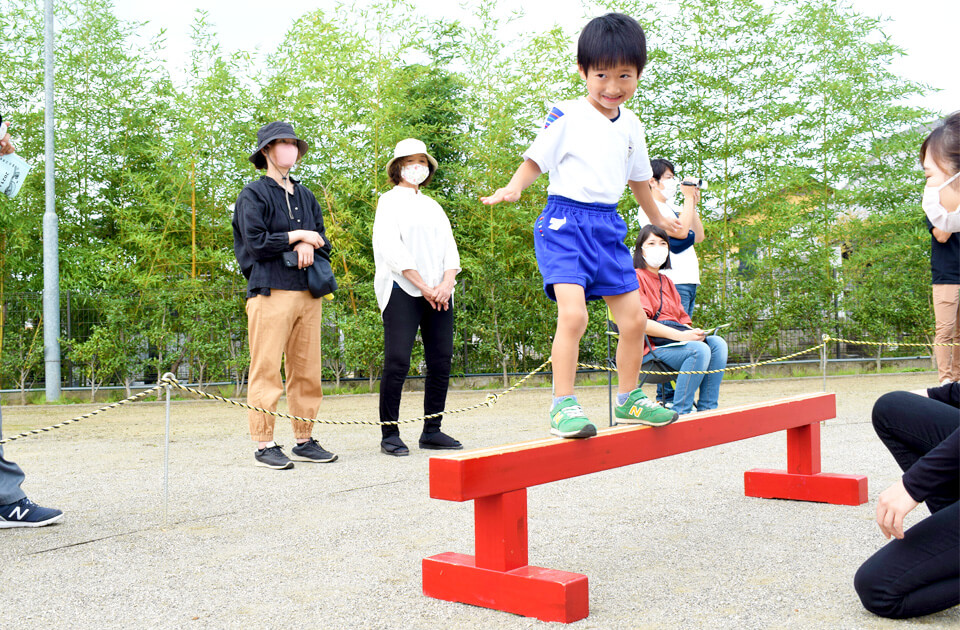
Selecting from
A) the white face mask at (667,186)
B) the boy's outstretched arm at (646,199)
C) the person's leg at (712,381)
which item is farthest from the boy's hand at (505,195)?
the person's leg at (712,381)

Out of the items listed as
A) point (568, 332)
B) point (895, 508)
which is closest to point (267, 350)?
point (568, 332)

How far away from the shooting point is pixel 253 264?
4129mm

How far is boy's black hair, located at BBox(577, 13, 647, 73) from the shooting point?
2.41 m

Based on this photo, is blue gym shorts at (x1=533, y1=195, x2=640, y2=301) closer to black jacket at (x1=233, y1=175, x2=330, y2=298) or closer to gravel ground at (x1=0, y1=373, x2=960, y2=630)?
gravel ground at (x1=0, y1=373, x2=960, y2=630)

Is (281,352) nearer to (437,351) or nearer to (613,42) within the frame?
(437,351)

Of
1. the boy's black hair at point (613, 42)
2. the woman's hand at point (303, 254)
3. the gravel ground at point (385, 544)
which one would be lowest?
the gravel ground at point (385, 544)

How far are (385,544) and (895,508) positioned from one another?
154 centimetres

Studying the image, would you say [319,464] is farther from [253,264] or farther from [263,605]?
[263,605]

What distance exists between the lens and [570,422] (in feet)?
7.46

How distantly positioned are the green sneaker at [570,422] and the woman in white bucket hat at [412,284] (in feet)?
6.91

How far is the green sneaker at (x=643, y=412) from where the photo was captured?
2.55 metres

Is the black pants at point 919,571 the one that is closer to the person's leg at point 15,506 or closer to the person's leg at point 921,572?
the person's leg at point 921,572

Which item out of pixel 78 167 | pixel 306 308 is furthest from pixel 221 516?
pixel 78 167

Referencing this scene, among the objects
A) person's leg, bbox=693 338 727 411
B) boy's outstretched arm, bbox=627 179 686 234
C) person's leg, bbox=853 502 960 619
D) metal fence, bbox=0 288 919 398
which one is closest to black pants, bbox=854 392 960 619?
person's leg, bbox=853 502 960 619
